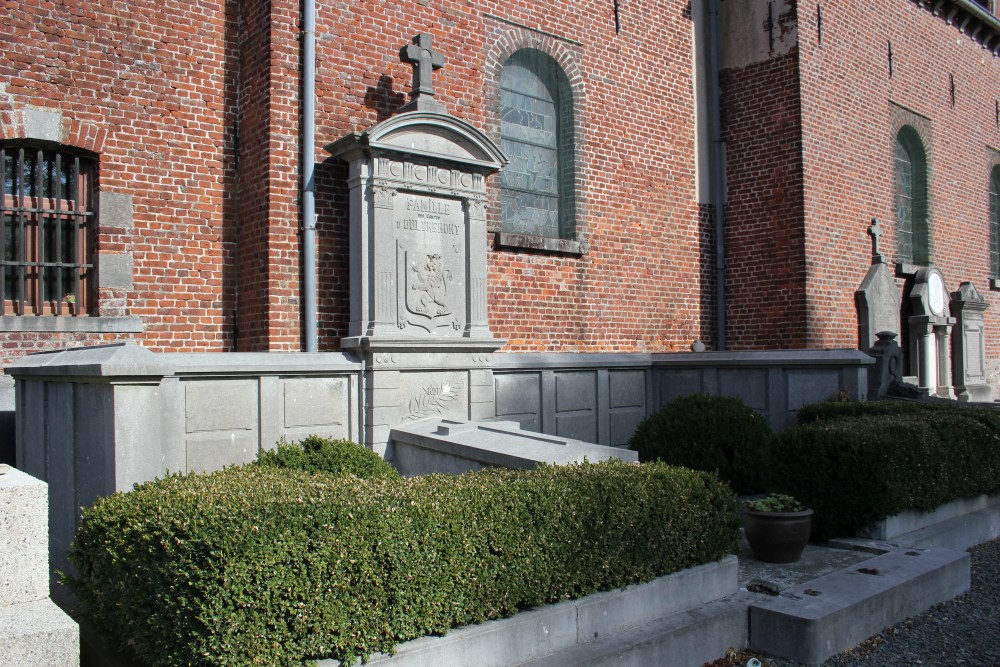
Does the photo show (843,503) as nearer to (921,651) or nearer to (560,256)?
(921,651)

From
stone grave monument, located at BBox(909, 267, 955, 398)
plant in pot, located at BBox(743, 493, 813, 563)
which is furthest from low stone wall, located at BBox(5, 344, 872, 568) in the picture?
stone grave monument, located at BBox(909, 267, 955, 398)

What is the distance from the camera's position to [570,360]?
9.77 m

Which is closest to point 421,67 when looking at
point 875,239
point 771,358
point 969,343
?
point 771,358

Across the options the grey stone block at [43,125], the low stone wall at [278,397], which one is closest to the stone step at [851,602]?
the low stone wall at [278,397]

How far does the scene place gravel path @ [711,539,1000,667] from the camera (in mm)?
4715

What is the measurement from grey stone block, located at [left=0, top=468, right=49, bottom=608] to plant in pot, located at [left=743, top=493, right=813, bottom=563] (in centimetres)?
465

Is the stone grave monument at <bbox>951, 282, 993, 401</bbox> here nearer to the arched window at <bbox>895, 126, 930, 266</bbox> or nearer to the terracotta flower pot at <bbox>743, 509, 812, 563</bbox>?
the arched window at <bbox>895, 126, 930, 266</bbox>

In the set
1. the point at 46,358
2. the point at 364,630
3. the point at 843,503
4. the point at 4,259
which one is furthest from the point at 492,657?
the point at 4,259

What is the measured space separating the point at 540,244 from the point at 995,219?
14168 millimetres

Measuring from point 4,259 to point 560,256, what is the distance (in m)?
6.24

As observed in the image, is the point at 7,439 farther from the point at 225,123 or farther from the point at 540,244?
the point at 540,244

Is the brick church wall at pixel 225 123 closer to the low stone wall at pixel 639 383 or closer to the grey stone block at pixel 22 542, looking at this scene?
the low stone wall at pixel 639 383

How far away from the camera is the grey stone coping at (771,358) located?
30.2 ft

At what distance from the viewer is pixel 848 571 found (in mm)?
5570
